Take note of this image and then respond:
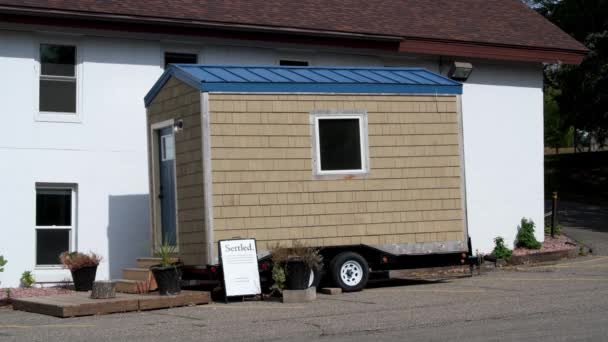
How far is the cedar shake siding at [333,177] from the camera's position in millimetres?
15852

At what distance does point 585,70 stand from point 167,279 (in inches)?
941

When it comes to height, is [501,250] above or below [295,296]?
above

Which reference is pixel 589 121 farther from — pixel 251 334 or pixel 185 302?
pixel 251 334

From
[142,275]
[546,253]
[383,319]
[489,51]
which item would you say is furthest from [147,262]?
[489,51]

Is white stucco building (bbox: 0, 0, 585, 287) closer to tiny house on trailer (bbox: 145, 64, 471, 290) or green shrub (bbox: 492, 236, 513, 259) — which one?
green shrub (bbox: 492, 236, 513, 259)

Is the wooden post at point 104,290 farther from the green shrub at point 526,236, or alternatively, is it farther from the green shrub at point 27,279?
the green shrub at point 526,236

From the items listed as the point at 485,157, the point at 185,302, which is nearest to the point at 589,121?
the point at 485,157

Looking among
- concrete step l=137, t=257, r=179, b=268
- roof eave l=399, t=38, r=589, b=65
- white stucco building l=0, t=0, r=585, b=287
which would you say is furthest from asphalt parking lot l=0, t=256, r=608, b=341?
roof eave l=399, t=38, r=589, b=65

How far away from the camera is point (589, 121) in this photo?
36625mm

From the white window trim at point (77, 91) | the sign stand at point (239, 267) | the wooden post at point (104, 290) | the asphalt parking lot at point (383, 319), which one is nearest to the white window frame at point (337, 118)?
the sign stand at point (239, 267)

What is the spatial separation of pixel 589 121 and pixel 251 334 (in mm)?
27562

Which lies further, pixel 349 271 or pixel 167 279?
pixel 349 271

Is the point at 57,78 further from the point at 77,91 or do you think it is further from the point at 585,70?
the point at 585,70

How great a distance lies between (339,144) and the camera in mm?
16656
